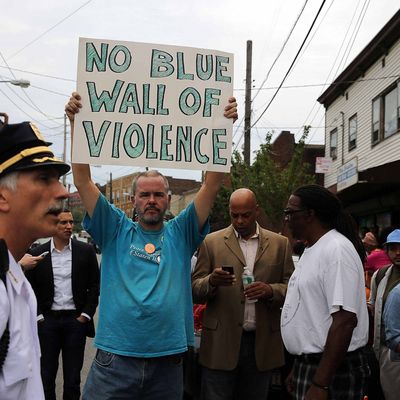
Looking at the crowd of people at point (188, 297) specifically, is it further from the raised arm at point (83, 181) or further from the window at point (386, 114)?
the window at point (386, 114)

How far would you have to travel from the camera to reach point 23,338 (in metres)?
1.73

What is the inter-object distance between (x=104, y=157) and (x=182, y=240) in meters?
0.71

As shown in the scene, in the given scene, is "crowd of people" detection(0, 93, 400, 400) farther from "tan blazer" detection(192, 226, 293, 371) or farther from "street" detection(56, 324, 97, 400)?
"street" detection(56, 324, 97, 400)

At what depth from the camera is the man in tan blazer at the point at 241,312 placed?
4215 mm

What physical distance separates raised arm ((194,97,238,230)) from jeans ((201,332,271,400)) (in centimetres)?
120

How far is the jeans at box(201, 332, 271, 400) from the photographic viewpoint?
4.25 metres

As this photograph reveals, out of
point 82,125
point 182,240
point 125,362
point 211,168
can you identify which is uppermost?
point 82,125

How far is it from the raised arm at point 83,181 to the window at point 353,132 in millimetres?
18705

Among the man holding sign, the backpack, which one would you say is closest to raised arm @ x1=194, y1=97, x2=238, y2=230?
the man holding sign

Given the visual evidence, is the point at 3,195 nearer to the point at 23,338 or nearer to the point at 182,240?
the point at 23,338

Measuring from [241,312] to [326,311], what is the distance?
3.91ft

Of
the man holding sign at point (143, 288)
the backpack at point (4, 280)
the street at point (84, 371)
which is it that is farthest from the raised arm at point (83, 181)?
the street at point (84, 371)

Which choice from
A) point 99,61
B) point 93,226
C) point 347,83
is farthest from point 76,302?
point 347,83

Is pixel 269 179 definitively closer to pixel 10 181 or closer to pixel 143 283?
pixel 143 283
